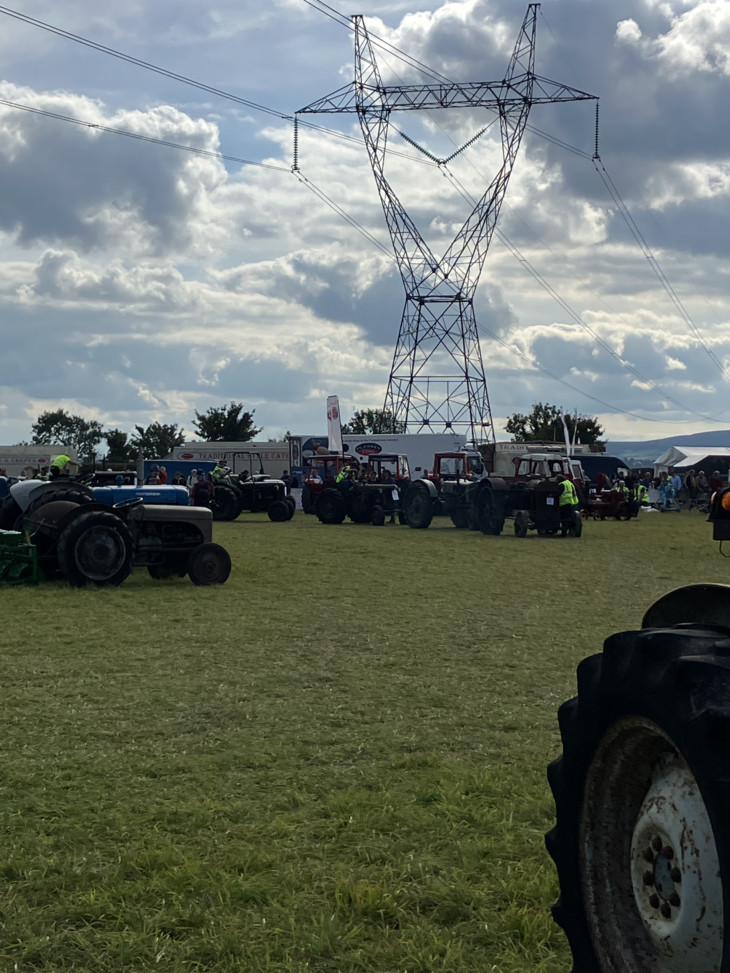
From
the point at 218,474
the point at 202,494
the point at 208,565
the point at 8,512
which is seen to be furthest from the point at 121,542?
the point at 218,474

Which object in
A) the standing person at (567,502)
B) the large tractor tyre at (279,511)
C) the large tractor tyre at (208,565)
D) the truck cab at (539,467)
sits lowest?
the large tractor tyre at (208,565)

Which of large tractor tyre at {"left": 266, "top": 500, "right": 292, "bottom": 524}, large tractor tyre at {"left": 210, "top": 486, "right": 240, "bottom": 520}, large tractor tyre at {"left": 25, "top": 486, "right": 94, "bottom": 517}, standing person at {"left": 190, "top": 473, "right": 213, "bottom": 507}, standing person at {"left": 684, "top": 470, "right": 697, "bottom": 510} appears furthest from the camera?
standing person at {"left": 684, "top": 470, "right": 697, "bottom": 510}

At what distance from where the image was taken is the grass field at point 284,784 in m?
3.93

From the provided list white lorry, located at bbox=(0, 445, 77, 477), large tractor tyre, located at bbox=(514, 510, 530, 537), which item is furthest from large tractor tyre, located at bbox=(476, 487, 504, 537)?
white lorry, located at bbox=(0, 445, 77, 477)

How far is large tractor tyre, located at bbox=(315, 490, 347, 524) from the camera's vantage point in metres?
33.6

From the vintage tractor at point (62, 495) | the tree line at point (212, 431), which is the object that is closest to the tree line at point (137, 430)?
the tree line at point (212, 431)

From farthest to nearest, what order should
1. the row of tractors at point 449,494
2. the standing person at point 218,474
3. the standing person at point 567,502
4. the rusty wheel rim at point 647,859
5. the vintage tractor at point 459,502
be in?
the standing person at point 218,474
the vintage tractor at point 459,502
the row of tractors at point 449,494
the standing person at point 567,502
the rusty wheel rim at point 647,859

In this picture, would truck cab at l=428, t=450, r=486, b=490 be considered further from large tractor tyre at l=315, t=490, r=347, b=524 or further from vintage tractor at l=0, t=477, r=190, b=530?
vintage tractor at l=0, t=477, r=190, b=530

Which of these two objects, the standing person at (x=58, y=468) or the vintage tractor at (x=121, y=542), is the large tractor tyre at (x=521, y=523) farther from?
the vintage tractor at (x=121, y=542)

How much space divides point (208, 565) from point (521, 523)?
13.1 meters

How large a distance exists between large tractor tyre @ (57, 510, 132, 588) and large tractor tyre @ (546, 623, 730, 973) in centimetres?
1224

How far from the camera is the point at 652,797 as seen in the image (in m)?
3.09

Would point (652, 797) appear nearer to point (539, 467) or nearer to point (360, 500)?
point (539, 467)

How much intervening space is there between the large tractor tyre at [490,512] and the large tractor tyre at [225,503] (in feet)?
29.8
